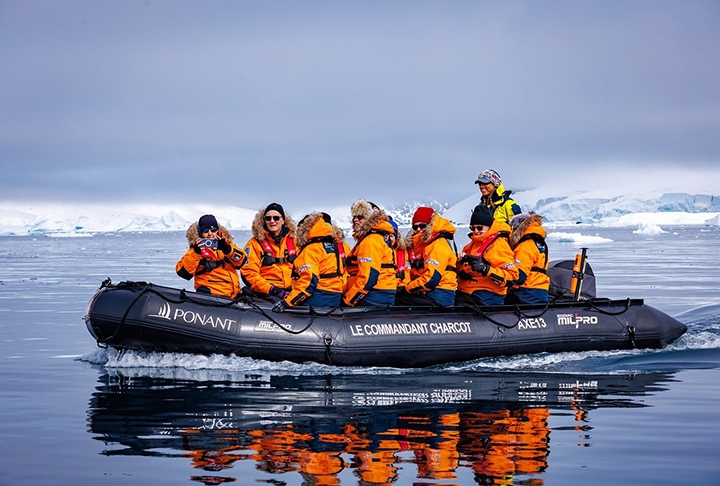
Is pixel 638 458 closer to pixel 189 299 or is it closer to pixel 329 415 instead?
pixel 329 415

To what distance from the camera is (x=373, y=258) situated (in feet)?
30.6

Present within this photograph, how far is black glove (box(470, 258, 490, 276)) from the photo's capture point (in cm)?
949

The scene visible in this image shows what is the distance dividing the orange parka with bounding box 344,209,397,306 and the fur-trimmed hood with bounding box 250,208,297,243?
698 mm

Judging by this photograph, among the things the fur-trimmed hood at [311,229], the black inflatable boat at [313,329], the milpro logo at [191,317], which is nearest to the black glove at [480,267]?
the black inflatable boat at [313,329]

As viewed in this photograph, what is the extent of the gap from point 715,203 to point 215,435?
388ft

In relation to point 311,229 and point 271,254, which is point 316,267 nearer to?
point 311,229

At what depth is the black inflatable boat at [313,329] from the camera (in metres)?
9.10

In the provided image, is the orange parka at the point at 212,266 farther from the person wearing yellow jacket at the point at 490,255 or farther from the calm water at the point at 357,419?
the person wearing yellow jacket at the point at 490,255

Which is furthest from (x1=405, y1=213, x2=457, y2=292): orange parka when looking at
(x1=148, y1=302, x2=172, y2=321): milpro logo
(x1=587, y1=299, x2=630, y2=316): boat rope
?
(x1=148, y1=302, x2=172, y2=321): milpro logo

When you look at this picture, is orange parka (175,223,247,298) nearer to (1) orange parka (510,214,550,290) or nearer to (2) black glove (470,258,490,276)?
(2) black glove (470,258,490,276)

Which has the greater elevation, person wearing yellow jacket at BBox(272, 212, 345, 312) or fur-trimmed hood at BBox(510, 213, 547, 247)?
fur-trimmed hood at BBox(510, 213, 547, 247)

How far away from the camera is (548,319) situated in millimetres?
10039

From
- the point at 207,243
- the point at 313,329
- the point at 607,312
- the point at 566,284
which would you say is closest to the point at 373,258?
the point at 313,329

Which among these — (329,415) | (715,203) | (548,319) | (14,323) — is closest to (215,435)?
(329,415)
